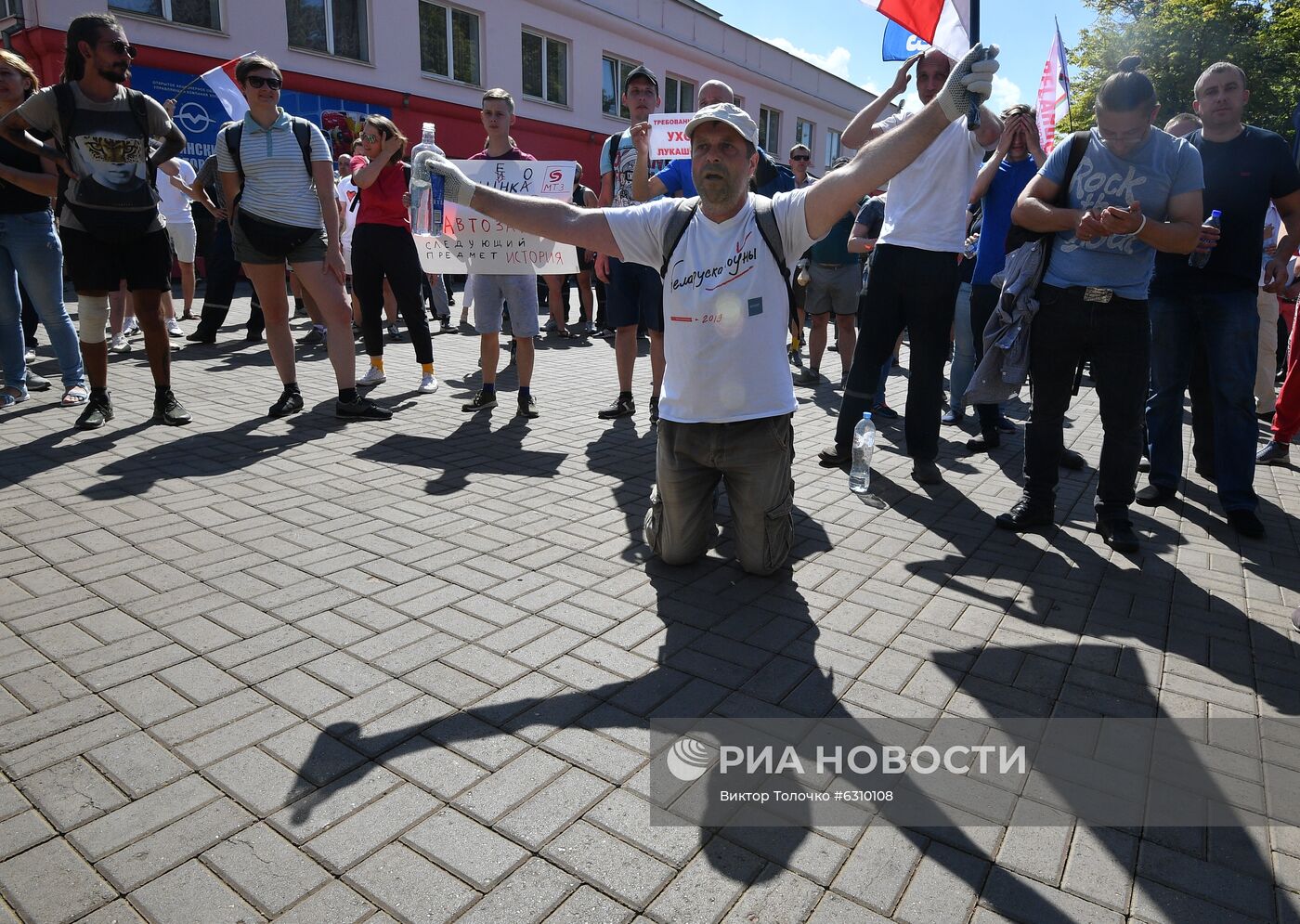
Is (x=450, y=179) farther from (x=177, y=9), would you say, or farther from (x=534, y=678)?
(x=177, y=9)

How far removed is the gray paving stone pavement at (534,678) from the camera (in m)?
1.99

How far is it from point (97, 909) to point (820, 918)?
157 centimetres

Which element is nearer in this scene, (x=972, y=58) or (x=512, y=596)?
(x=972, y=58)

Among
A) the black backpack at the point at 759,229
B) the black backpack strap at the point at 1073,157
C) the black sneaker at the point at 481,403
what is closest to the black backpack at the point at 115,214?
the black sneaker at the point at 481,403

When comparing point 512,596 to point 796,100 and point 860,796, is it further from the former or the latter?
point 796,100

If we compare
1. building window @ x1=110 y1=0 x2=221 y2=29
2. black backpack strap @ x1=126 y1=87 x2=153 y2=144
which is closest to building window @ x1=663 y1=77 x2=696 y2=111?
building window @ x1=110 y1=0 x2=221 y2=29

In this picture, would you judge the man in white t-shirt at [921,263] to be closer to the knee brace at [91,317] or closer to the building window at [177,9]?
the knee brace at [91,317]

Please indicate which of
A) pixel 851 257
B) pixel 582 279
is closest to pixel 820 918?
pixel 851 257

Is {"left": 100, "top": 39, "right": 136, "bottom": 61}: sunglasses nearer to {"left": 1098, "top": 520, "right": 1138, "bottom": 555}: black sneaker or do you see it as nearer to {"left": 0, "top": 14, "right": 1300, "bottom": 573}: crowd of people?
{"left": 0, "top": 14, "right": 1300, "bottom": 573}: crowd of people

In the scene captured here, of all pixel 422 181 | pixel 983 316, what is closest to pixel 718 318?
pixel 422 181

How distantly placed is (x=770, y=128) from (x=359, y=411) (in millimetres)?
31249

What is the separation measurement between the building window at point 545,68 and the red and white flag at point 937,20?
2167 centimetres

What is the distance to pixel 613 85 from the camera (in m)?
26.4

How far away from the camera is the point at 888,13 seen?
13.1ft
